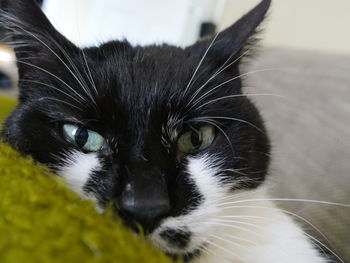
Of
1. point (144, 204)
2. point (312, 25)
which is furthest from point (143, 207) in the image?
point (312, 25)

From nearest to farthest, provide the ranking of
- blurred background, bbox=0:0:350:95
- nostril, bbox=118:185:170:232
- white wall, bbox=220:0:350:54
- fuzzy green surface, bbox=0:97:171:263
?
fuzzy green surface, bbox=0:97:171:263
nostril, bbox=118:185:170:232
white wall, bbox=220:0:350:54
blurred background, bbox=0:0:350:95

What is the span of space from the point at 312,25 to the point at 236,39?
122cm

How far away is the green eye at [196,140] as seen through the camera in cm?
73

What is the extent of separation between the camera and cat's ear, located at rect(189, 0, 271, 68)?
0.84 metres

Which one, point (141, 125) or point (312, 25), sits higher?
point (312, 25)

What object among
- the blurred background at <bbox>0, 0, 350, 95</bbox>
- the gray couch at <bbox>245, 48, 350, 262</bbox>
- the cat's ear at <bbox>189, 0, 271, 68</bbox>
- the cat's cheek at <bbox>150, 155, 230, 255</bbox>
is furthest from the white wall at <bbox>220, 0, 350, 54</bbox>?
the cat's cheek at <bbox>150, 155, 230, 255</bbox>

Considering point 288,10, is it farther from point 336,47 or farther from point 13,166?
point 13,166

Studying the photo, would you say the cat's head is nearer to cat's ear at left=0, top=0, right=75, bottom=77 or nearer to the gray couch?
cat's ear at left=0, top=0, right=75, bottom=77

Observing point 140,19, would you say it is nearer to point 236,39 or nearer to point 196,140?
point 236,39

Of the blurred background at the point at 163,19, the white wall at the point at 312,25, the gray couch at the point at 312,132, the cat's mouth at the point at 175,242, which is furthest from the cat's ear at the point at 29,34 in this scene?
the blurred background at the point at 163,19

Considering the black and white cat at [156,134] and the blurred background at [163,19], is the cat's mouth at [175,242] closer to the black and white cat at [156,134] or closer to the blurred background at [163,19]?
the black and white cat at [156,134]

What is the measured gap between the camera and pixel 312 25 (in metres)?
1.88

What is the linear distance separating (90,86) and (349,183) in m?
0.75

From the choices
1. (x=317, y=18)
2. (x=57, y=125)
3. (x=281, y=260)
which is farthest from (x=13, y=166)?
(x=317, y=18)
